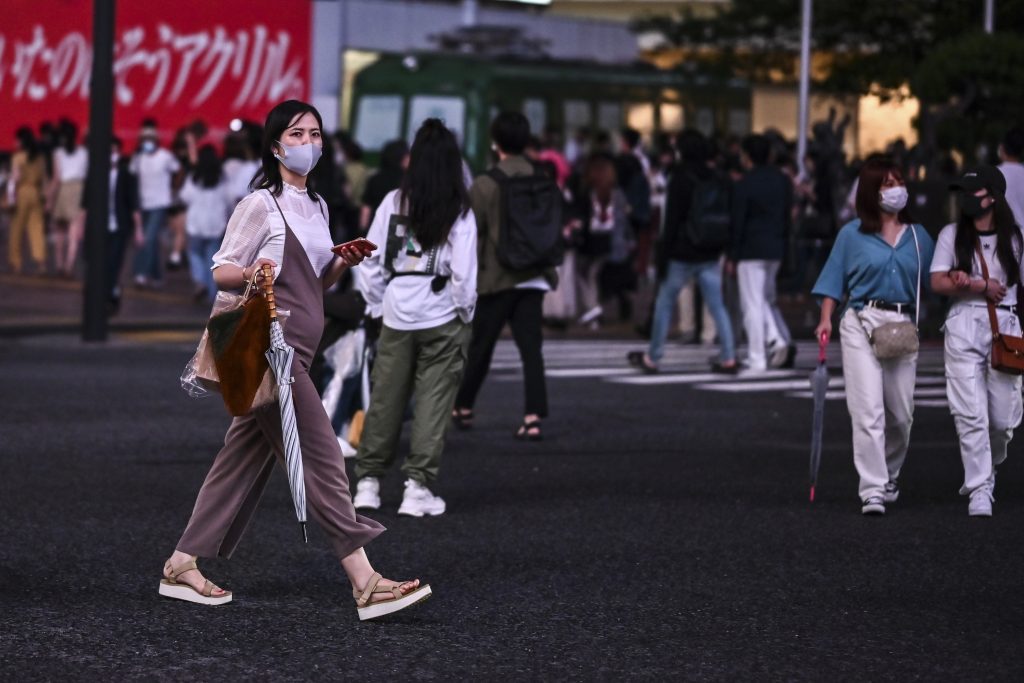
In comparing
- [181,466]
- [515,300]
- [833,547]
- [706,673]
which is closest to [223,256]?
[706,673]

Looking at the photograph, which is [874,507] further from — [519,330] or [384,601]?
[384,601]

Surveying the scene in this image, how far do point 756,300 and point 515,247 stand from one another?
190 inches

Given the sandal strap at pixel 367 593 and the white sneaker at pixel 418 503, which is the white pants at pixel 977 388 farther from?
the sandal strap at pixel 367 593

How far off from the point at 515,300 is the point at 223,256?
470cm

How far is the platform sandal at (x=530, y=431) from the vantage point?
1132cm

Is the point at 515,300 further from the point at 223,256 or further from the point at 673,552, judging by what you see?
the point at 223,256

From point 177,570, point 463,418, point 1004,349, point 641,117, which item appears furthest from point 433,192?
point 641,117

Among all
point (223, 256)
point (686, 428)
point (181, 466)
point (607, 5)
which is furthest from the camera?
point (607, 5)

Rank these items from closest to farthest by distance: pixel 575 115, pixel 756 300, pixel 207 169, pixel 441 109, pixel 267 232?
pixel 267 232 → pixel 756 300 → pixel 207 169 → pixel 441 109 → pixel 575 115

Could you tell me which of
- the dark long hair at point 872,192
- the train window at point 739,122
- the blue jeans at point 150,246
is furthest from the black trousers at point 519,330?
the train window at point 739,122

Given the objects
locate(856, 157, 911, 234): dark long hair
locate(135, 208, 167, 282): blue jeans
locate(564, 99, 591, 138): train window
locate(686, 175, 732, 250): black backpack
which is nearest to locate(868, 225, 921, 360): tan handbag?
locate(856, 157, 911, 234): dark long hair

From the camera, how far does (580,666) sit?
5.89m

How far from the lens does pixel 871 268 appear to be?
29.0 ft

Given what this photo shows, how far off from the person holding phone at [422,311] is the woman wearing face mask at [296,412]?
1.84 meters
